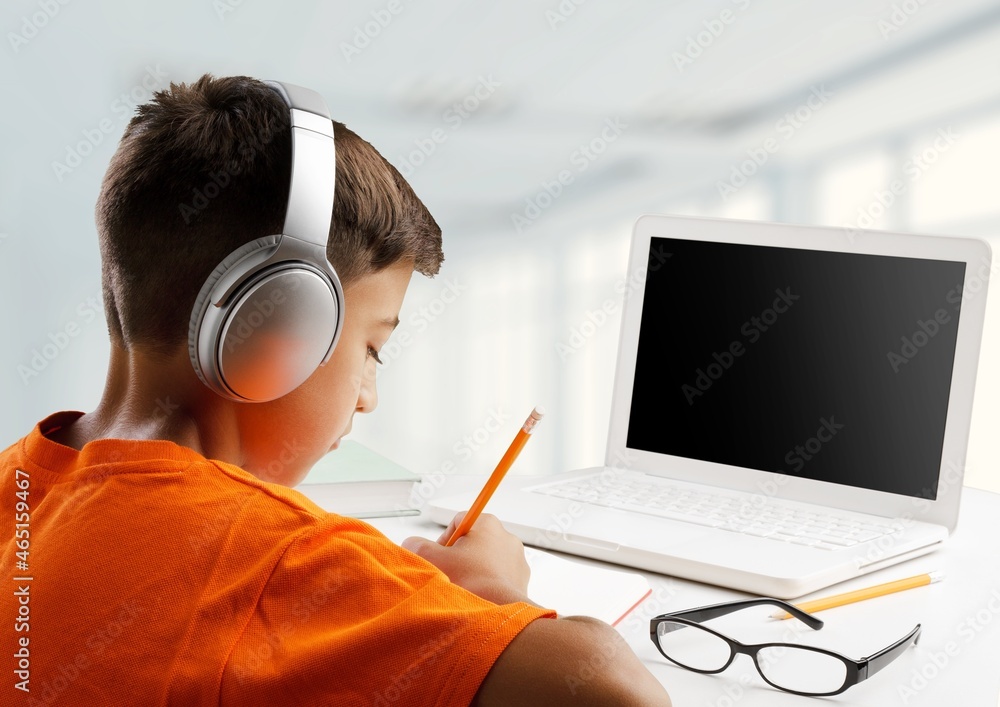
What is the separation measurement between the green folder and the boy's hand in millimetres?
287

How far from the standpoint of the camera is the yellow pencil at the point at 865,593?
75cm

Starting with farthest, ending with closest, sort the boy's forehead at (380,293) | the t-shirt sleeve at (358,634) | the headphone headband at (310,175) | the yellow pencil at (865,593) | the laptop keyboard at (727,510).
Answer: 1. the laptop keyboard at (727,510)
2. the yellow pencil at (865,593)
3. the boy's forehead at (380,293)
4. the headphone headband at (310,175)
5. the t-shirt sleeve at (358,634)

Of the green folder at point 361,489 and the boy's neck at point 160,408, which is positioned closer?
the boy's neck at point 160,408

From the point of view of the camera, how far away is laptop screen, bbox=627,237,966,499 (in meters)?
1.00

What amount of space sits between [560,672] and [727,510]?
586 mm

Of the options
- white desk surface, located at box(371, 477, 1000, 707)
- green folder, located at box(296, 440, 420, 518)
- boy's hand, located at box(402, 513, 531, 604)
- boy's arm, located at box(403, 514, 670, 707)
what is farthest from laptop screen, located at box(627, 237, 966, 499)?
boy's arm, located at box(403, 514, 670, 707)

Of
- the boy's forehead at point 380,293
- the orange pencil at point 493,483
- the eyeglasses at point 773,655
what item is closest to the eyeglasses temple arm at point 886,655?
the eyeglasses at point 773,655

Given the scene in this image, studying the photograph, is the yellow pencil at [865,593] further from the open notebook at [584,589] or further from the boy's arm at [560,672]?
the boy's arm at [560,672]

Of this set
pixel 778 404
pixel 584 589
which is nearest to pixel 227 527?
pixel 584 589

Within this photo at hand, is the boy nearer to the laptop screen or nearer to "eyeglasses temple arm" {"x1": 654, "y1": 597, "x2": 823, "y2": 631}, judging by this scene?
"eyeglasses temple arm" {"x1": 654, "y1": 597, "x2": 823, "y2": 631}

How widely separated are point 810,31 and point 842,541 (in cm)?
202

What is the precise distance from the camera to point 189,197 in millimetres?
575

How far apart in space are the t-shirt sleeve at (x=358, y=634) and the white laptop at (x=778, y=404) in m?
0.42

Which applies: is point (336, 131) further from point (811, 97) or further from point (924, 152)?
point (811, 97)
